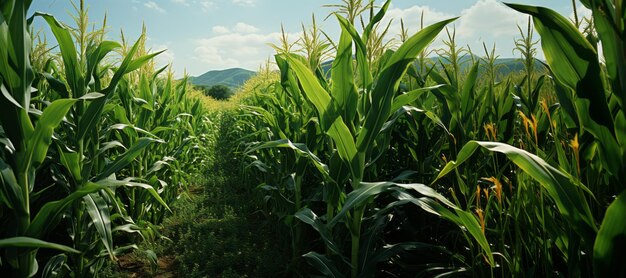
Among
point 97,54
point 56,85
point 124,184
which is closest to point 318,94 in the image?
point 124,184

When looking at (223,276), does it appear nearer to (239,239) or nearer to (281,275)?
(281,275)

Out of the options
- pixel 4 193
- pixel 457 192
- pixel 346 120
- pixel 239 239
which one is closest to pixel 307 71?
pixel 346 120

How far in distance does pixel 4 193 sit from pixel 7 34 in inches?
30.3

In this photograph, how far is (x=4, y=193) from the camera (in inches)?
73.4

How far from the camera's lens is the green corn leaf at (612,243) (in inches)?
42.1

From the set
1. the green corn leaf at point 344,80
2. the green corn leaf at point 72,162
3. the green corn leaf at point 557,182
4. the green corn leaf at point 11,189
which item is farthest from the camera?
the green corn leaf at point 72,162

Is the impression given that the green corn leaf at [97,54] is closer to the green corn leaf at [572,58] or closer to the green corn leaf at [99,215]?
the green corn leaf at [99,215]

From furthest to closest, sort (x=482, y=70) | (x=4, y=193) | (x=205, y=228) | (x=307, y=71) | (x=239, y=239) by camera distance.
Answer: (x=205, y=228) → (x=239, y=239) → (x=482, y=70) → (x=307, y=71) → (x=4, y=193)

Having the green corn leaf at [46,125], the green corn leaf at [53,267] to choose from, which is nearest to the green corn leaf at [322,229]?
the green corn leaf at [46,125]

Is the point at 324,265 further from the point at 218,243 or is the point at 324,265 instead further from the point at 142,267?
the point at 142,267

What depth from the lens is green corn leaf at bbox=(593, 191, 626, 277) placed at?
1068 mm

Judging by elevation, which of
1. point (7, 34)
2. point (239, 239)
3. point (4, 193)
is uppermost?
point (7, 34)

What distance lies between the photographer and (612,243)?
1.12 meters

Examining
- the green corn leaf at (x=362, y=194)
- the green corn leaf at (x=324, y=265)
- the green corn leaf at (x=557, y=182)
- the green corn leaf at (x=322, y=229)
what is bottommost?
the green corn leaf at (x=324, y=265)
